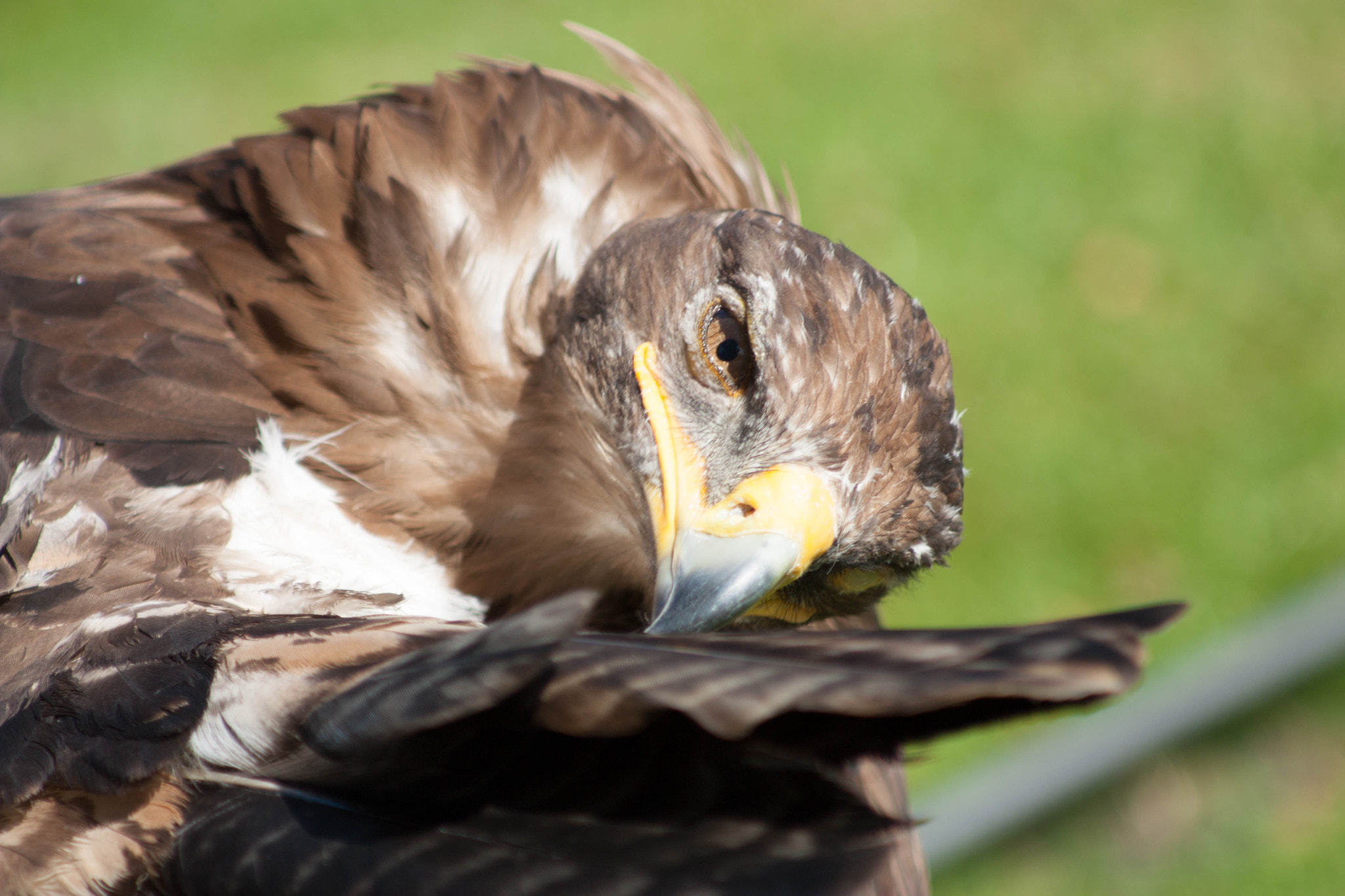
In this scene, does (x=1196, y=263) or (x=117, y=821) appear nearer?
(x=117, y=821)

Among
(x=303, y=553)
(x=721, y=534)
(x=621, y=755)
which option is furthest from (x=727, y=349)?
(x=621, y=755)

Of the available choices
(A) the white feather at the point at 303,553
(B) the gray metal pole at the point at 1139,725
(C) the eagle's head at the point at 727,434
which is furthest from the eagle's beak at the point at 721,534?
(B) the gray metal pole at the point at 1139,725

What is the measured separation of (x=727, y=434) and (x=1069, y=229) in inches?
188

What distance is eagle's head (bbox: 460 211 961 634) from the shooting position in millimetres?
2100

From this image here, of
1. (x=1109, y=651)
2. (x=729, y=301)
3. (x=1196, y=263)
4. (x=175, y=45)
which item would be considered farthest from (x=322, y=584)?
(x=175, y=45)

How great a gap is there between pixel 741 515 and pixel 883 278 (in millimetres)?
554

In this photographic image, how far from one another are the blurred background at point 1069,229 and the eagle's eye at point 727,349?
2851 millimetres

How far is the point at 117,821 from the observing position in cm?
160

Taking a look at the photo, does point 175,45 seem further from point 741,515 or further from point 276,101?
point 741,515

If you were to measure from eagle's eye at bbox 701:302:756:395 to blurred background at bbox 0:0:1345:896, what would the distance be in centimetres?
285

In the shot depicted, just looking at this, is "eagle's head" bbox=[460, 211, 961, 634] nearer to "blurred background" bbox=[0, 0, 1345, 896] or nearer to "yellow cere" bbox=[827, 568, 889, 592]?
"yellow cere" bbox=[827, 568, 889, 592]

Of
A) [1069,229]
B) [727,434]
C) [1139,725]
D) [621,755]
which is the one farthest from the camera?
[1069,229]

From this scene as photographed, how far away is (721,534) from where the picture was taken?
202cm

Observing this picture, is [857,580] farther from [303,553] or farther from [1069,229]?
[1069,229]
